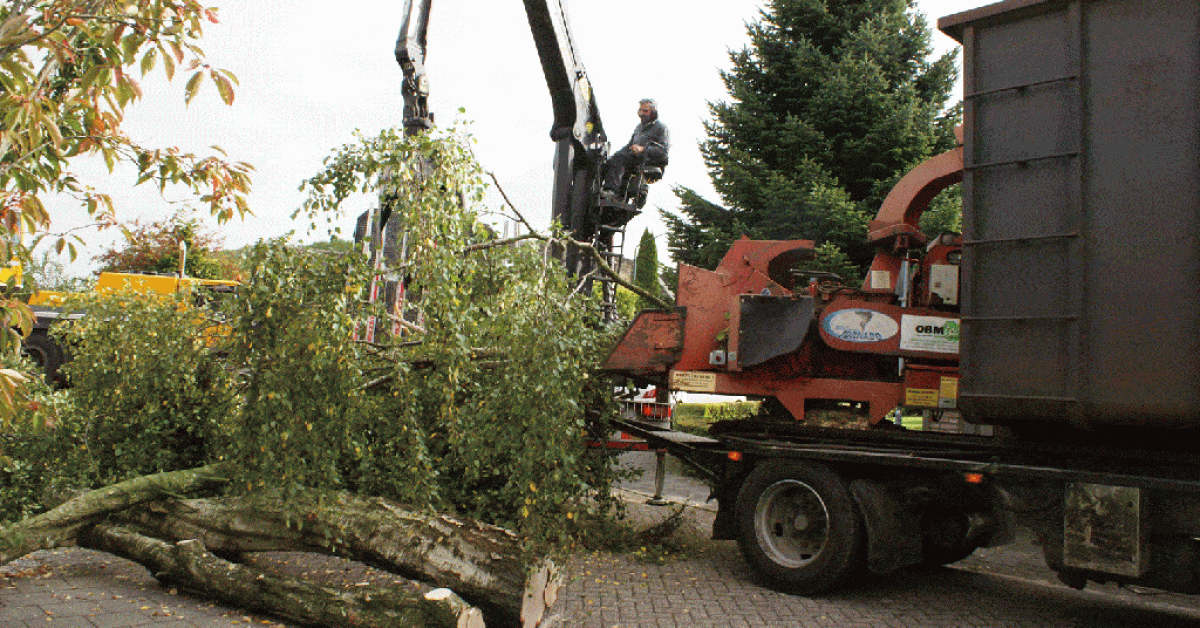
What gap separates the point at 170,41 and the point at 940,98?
42.9 feet

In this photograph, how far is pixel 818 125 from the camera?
1305 cm

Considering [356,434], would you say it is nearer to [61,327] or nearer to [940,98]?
[61,327]

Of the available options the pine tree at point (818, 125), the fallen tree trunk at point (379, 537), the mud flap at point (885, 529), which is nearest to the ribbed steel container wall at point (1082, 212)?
the mud flap at point (885, 529)

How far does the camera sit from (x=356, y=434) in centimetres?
516

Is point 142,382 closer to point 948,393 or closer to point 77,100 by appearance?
point 77,100

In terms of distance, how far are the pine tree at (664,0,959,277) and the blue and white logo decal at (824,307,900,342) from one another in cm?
604

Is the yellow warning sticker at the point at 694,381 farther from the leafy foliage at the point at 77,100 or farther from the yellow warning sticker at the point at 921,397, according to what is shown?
the leafy foliage at the point at 77,100

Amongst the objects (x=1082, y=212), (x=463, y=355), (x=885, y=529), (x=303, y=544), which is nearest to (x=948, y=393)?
(x=885, y=529)

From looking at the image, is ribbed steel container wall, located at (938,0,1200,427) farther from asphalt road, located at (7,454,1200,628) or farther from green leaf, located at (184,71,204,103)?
green leaf, located at (184,71,204,103)

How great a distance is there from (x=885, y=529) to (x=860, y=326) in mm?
1397

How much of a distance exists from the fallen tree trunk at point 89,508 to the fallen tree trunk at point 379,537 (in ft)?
0.37

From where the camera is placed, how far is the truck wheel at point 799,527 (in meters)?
5.26

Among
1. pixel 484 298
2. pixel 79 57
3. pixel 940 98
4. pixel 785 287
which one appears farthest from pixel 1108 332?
pixel 940 98

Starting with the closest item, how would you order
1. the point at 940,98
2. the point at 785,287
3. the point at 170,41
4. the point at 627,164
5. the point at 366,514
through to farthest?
the point at 170,41
the point at 366,514
the point at 785,287
the point at 627,164
the point at 940,98
